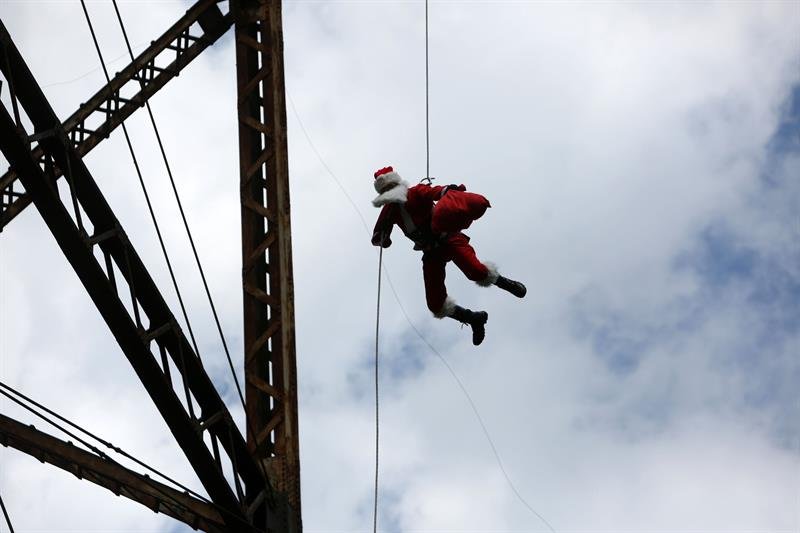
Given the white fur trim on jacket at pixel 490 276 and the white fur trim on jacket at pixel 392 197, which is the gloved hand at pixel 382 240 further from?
the white fur trim on jacket at pixel 490 276

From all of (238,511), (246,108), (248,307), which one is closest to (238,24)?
(246,108)

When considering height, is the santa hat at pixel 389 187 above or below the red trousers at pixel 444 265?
above

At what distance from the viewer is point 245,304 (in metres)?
8.44

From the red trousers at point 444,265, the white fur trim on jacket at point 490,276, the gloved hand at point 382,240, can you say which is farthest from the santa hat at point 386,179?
Result: the white fur trim on jacket at point 490,276

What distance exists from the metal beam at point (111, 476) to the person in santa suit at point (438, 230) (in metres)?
2.16

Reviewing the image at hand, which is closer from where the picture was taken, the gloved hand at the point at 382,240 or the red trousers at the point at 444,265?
the red trousers at the point at 444,265

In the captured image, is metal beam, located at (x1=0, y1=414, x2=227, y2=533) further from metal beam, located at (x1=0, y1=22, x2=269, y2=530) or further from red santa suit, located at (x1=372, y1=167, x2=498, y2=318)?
red santa suit, located at (x1=372, y1=167, x2=498, y2=318)

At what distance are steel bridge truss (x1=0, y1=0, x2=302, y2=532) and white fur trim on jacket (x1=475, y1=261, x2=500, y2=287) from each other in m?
1.39

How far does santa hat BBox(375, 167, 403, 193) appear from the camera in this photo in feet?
27.3

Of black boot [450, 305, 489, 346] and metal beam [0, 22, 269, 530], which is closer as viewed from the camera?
metal beam [0, 22, 269, 530]

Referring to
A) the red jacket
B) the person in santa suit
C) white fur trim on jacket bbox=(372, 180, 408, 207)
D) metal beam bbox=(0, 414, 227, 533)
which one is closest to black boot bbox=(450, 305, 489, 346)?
the person in santa suit

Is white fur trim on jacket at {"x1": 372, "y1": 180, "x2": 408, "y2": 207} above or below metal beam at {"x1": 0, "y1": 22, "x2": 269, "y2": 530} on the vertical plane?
above

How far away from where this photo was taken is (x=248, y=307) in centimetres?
844

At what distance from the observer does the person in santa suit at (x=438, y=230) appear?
8.15 metres
